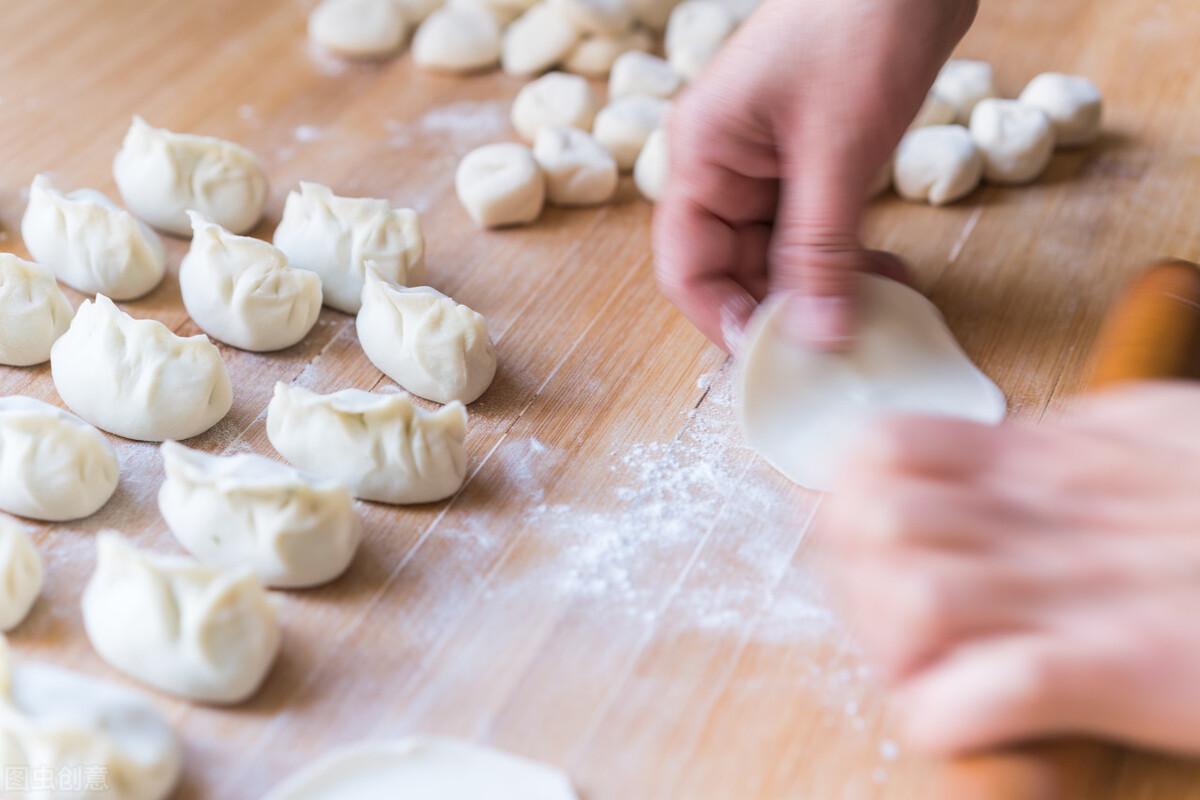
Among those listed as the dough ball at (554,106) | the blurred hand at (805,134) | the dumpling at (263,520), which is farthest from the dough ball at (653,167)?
the dumpling at (263,520)

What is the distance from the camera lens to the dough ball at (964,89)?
6.64 feet

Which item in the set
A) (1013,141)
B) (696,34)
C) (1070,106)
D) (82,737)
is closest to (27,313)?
(82,737)

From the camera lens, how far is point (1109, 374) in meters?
1.39

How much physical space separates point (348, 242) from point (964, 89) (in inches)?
42.6

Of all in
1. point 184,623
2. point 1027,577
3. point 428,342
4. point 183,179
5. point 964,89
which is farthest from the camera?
point 964,89

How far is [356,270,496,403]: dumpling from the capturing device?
60.7 inches

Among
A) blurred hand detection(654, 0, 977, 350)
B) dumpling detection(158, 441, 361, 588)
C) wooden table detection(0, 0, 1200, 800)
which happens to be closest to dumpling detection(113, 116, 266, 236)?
wooden table detection(0, 0, 1200, 800)

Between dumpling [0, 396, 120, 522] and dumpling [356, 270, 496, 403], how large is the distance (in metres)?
0.38

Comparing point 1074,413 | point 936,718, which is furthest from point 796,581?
point 1074,413

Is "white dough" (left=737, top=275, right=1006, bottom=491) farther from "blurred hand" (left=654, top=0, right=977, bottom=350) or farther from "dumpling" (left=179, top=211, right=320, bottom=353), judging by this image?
"dumpling" (left=179, top=211, right=320, bottom=353)

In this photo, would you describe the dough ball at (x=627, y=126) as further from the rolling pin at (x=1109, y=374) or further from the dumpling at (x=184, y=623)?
the dumpling at (x=184, y=623)

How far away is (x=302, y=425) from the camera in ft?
4.73

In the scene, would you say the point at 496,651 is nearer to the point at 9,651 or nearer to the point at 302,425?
the point at 302,425

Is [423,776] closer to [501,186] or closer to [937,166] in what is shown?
Answer: [501,186]
